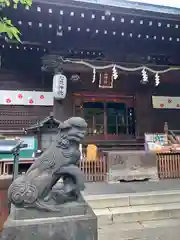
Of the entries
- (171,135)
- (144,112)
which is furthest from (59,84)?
(171,135)

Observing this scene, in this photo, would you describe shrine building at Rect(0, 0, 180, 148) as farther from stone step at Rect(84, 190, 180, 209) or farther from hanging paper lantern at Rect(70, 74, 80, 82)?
stone step at Rect(84, 190, 180, 209)

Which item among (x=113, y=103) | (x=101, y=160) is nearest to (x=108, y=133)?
(x=113, y=103)

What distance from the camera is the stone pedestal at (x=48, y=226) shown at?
2047 millimetres

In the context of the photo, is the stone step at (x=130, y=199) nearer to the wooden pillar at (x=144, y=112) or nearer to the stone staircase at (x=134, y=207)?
the stone staircase at (x=134, y=207)

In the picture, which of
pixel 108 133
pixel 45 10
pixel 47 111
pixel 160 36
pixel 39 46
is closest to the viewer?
pixel 45 10

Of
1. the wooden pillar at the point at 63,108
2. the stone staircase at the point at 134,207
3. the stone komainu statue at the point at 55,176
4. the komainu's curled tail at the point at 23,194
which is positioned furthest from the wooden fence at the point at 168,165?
the komainu's curled tail at the point at 23,194

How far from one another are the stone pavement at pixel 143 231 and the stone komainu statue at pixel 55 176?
1.65 meters

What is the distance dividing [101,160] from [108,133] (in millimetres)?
1961

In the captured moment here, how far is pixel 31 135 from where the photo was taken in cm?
736

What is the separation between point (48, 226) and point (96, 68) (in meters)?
5.51

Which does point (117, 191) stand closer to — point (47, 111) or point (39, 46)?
point (47, 111)

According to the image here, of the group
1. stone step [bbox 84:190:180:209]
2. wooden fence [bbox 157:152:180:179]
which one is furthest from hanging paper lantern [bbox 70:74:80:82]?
stone step [bbox 84:190:180:209]

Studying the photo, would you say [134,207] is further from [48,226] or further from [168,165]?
[168,165]

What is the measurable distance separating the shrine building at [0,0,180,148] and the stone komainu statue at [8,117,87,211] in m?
4.04
